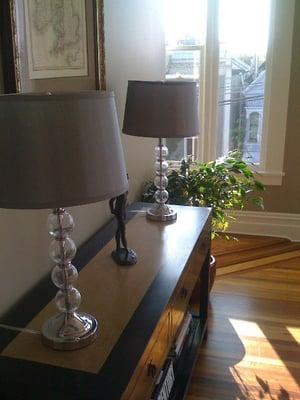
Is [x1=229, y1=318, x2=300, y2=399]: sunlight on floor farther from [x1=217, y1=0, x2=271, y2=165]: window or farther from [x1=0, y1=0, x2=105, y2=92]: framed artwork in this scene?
[x1=217, y1=0, x2=271, y2=165]: window

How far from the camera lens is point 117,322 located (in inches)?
49.5

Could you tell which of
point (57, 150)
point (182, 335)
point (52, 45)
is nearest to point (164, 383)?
point (182, 335)

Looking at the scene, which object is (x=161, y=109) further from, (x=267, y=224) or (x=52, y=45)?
(x=267, y=224)

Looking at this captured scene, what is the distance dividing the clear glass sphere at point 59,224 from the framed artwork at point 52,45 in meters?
0.48

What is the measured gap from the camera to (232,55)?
3.57m

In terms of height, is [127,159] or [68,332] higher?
[127,159]

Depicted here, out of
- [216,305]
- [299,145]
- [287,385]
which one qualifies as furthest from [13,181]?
[299,145]

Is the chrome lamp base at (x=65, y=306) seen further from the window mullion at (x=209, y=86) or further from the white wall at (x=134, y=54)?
the window mullion at (x=209, y=86)

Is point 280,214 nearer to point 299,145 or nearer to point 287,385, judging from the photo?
point 299,145

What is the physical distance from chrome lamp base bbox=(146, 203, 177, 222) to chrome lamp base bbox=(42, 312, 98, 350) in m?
Answer: 0.94

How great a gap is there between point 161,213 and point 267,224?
1948 mm

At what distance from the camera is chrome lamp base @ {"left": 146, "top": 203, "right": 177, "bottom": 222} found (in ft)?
6.89

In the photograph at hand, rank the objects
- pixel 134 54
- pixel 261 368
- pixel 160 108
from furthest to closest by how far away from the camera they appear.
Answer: pixel 134 54 → pixel 261 368 → pixel 160 108

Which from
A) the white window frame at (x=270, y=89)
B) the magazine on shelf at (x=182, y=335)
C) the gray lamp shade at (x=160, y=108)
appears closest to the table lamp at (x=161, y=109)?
the gray lamp shade at (x=160, y=108)
